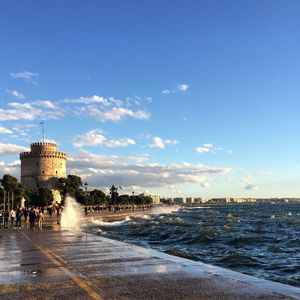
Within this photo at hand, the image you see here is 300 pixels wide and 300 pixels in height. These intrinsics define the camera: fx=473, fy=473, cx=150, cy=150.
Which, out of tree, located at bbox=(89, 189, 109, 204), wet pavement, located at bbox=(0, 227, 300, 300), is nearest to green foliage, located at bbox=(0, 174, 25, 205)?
tree, located at bbox=(89, 189, 109, 204)

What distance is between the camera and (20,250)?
16.2 m

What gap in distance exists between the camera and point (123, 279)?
31.6 feet

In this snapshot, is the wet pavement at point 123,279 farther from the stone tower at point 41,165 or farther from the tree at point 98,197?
the tree at point 98,197

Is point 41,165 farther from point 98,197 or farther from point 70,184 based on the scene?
point 98,197

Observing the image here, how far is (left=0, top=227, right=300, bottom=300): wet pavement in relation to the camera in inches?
322

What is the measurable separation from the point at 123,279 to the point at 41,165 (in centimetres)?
13172

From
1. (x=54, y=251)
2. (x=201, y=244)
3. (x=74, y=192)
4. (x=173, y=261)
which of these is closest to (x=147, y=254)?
(x=173, y=261)

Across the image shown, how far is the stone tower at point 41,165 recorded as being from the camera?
138 m

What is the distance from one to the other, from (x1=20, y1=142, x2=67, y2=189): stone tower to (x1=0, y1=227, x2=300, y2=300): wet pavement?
126524 millimetres

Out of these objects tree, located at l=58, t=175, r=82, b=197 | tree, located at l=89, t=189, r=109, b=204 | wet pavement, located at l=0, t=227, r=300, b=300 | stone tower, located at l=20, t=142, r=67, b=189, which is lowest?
wet pavement, located at l=0, t=227, r=300, b=300

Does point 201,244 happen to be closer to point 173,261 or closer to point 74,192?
point 173,261

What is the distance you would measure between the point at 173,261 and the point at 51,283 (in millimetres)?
4010

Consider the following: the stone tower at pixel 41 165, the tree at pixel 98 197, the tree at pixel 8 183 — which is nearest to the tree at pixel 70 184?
the stone tower at pixel 41 165

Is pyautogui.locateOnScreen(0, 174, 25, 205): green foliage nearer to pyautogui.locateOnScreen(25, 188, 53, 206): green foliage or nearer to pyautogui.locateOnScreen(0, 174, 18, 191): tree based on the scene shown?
pyautogui.locateOnScreen(0, 174, 18, 191): tree
